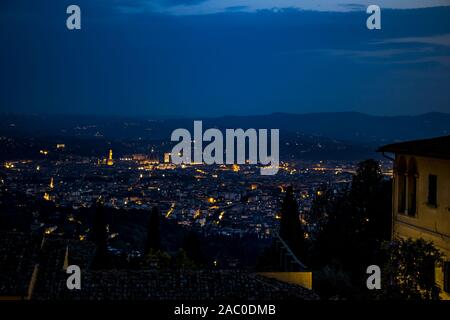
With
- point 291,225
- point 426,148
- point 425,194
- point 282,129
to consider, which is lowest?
point 291,225

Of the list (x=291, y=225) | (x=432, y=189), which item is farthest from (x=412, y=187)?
(x=291, y=225)

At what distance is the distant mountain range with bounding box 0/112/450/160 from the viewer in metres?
14.9

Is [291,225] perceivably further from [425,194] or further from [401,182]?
[425,194]

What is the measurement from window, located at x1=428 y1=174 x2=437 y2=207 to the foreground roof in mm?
395

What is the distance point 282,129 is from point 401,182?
15.7ft

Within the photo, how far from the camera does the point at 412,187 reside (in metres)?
10.8

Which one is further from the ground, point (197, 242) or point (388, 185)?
point (388, 185)

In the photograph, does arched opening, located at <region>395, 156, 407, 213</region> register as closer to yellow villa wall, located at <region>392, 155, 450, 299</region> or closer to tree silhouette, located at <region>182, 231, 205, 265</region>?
yellow villa wall, located at <region>392, 155, 450, 299</region>

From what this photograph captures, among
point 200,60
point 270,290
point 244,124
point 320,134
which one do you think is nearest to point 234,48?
point 200,60

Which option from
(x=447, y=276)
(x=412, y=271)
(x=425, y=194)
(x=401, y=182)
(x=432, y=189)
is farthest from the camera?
(x=401, y=182)

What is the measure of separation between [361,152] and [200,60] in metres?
5.22

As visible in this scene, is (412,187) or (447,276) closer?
(447,276)

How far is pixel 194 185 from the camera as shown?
652 inches

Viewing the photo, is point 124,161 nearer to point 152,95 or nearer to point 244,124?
point 152,95
